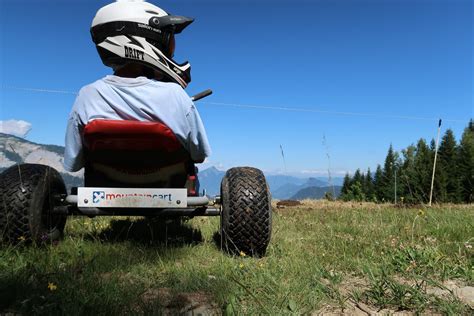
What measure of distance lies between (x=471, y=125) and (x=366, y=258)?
118 meters

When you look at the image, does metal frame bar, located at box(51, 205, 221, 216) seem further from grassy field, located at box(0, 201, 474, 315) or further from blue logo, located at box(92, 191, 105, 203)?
grassy field, located at box(0, 201, 474, 315)

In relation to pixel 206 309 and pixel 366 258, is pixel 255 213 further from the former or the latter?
pixel 206 309

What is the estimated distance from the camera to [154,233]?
4.81 meters

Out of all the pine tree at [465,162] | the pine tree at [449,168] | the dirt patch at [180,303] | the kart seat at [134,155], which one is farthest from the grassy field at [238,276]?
the pine tree at [465,162]

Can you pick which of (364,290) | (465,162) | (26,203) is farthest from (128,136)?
(465,162)

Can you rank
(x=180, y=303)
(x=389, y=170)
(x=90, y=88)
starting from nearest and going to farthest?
(x=180, y=303) → (x=90, y=88) → (x=389, y=170)

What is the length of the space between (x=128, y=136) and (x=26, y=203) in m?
0.98

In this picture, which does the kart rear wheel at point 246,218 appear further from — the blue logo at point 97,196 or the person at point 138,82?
the blue logo at point 97,196

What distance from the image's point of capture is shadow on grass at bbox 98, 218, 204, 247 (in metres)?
4.20

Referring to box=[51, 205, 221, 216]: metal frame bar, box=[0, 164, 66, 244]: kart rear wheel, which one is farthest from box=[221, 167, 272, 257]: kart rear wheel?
box=[0, 164, 66, 244]: kart rear wheel

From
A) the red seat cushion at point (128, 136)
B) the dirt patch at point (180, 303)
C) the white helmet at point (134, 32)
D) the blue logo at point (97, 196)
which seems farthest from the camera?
the white helmet at point (134, 32)

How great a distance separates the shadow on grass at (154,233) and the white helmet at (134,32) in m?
1.67

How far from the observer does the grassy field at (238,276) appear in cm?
219

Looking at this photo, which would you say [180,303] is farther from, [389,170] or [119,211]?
[389,170]
